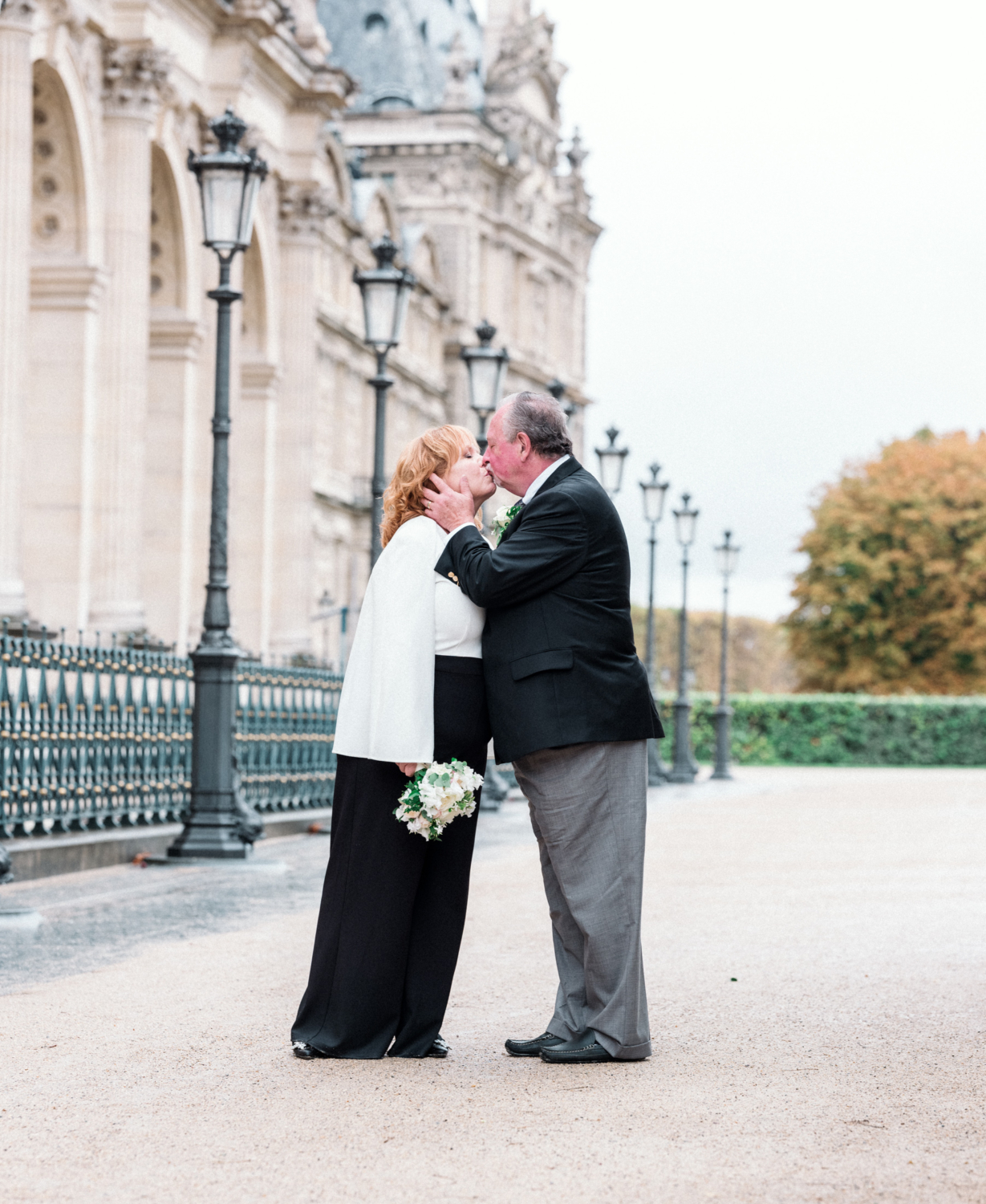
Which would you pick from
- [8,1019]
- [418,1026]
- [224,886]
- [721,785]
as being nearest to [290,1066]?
[418,1026]

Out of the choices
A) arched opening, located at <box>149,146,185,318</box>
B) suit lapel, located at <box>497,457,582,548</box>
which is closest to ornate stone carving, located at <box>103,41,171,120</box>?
arched opening, located at <box>149,146,185,318</box>

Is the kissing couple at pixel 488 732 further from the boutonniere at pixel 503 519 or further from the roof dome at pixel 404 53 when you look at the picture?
the roof dome at pixel 404 53

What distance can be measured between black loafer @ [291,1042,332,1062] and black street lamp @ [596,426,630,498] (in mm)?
22792

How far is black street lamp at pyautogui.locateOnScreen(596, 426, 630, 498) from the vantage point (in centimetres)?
2870

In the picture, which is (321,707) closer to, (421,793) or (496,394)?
(496,394)

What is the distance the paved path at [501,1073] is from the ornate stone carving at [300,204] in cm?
2041

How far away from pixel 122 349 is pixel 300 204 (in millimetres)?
7733

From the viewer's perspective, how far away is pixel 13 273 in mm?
19516

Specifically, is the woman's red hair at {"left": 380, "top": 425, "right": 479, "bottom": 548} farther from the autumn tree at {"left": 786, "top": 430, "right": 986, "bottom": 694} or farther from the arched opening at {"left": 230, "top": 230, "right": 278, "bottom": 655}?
the autumn tree at {"left": 786, "top": 430, "right": 986, "bottom": 694}

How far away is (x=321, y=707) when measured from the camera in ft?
67.6

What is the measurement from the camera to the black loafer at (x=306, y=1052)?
19.6 ft

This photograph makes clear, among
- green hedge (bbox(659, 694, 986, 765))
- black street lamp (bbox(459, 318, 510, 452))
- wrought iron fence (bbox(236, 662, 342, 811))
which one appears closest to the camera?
wrought iron fence (bbox(236, 662, 342, 811))

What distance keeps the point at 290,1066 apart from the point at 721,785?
30.1 meters

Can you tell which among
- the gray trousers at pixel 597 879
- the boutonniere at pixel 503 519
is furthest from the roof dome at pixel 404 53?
Answer: the gray trousers at pixel 597 879
